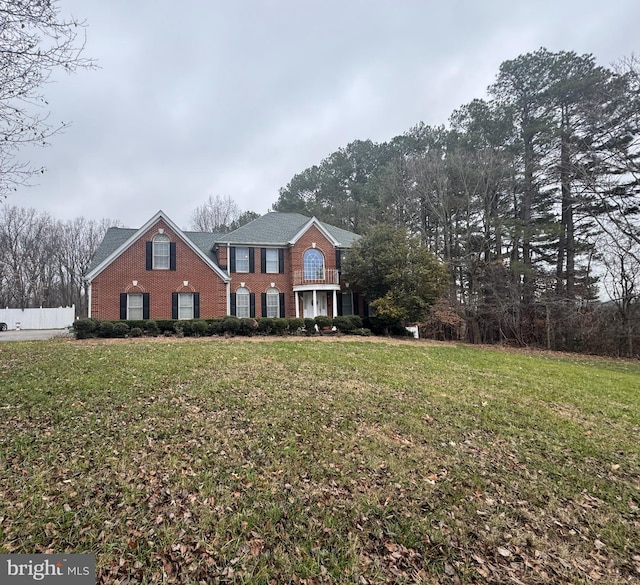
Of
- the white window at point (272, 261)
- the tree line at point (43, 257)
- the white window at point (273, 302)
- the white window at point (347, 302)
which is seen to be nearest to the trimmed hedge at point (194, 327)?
the white window at point (273, 302)

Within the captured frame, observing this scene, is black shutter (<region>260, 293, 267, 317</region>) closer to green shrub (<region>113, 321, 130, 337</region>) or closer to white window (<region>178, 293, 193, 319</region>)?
white window (<region>178, 293, 193, 319</region>)

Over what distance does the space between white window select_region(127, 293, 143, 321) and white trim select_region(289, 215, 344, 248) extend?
8.98 metres

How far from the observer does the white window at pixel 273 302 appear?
20.8 meters

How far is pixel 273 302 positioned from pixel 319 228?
5.48m

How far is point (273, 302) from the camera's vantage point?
68.6 feet

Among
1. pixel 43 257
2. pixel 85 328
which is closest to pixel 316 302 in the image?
pixel 85 328

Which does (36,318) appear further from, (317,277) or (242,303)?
(317,277)

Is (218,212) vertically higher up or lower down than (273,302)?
higher up

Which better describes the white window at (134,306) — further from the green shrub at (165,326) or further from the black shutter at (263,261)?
the black shutter at (263,261)

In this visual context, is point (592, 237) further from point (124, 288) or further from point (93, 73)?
point (124, 288)

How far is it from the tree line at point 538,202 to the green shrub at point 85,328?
55.7ft

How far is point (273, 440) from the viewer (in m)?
4.72

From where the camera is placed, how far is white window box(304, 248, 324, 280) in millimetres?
21062

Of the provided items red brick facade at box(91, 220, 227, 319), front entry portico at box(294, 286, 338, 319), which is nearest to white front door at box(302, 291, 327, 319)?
front entry portico at box(294, 286, 338, 319)
